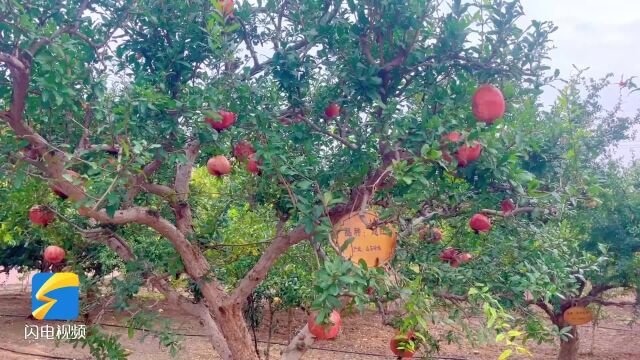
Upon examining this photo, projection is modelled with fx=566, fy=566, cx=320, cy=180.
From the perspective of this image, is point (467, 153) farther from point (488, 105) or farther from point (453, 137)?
point (488, 105)

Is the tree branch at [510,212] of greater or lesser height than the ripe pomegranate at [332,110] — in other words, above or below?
below

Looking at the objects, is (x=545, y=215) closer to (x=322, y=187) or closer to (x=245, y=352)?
(x=322, y=187)

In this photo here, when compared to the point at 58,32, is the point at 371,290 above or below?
below

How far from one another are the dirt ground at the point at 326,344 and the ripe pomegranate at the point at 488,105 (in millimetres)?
3729

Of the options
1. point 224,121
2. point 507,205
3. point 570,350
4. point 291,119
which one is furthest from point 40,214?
point 570,350

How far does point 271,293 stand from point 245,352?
86.7 inches

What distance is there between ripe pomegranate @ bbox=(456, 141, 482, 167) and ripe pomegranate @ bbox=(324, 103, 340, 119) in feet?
2.32

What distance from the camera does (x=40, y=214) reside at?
308 centimetres

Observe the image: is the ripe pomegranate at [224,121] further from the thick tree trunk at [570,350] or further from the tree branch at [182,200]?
the thick tree trunk at [570,350]

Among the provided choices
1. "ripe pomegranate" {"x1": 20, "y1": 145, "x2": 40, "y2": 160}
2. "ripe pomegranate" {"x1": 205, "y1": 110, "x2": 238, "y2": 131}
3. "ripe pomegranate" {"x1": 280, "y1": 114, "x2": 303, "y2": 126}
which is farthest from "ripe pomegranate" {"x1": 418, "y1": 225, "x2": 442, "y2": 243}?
"ripe pomegranate" {"x1": 20, "y1": 145, "x2": 40, "y2": 160}

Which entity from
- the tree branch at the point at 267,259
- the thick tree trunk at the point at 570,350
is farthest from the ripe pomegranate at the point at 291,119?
the thick tree trunk at the point at 570,350

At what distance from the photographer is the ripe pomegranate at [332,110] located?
2489 mm

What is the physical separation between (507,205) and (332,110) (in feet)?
2.79

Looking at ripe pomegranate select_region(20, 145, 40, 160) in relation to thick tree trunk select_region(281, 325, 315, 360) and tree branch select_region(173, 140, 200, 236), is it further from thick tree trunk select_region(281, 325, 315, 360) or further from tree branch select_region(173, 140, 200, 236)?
thick tree trunk select_region(281, 325, 315, 360)
